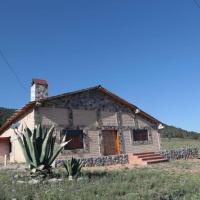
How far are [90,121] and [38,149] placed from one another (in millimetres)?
11481

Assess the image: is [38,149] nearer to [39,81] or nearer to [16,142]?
[39,81]

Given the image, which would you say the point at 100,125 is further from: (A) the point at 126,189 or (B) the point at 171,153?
(A) the point at 126,189

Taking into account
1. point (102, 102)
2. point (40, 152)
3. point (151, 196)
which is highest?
point (102, 102)

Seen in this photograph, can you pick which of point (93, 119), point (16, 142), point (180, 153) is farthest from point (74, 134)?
point (180, 153)

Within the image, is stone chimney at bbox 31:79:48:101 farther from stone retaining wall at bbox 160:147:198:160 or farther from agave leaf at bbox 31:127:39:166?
agave leaf at bbox 31:127:39:166

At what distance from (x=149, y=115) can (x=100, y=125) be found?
512 cm

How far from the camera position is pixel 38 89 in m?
22.7

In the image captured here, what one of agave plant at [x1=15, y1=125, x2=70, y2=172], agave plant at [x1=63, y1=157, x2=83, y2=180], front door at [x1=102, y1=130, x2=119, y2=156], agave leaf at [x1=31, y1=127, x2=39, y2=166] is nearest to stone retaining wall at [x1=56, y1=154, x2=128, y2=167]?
front door at [x1=102, y1=130, x2=119, y2=156]

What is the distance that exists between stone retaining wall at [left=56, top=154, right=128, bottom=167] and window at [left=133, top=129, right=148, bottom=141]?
9.53 feet

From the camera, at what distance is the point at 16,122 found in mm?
23609

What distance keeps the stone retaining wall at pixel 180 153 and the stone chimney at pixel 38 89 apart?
9.96 m

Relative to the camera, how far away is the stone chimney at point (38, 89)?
22.6 meters

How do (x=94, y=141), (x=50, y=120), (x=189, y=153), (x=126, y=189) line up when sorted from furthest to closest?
(x=189, y=153)
(x=94, y=141)
(x=50, y=120)
(x=126, y=189)

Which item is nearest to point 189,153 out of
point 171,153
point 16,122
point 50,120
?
point 171,153
